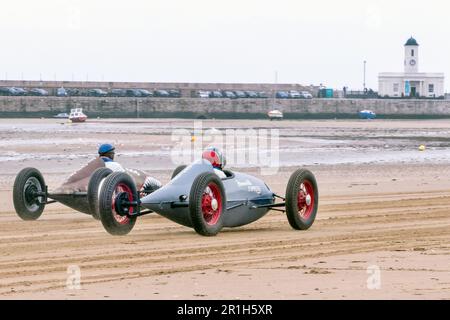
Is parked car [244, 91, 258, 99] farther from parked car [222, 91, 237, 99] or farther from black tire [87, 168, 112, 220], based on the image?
black tire [87, 168, 112, 220]

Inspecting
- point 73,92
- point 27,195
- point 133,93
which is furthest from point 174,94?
point 27,195

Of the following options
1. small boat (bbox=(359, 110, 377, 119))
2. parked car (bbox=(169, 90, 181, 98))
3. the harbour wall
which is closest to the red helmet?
the harbour wall

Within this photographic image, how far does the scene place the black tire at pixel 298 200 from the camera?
1802cm

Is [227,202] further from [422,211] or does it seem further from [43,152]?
[43,152]

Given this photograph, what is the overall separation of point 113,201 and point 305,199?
10.4 feet

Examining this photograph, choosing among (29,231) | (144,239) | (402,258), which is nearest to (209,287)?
(402,258)

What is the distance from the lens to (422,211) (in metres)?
21.1

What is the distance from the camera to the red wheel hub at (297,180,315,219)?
1847 centimetres

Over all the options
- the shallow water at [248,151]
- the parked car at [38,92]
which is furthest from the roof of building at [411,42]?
the shallow water at [248,151]

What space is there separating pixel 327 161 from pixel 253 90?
120 m

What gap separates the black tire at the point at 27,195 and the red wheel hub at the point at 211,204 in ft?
12.7

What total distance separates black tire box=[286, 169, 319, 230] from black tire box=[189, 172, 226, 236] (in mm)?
1186

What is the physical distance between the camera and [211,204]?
17.2 metres
